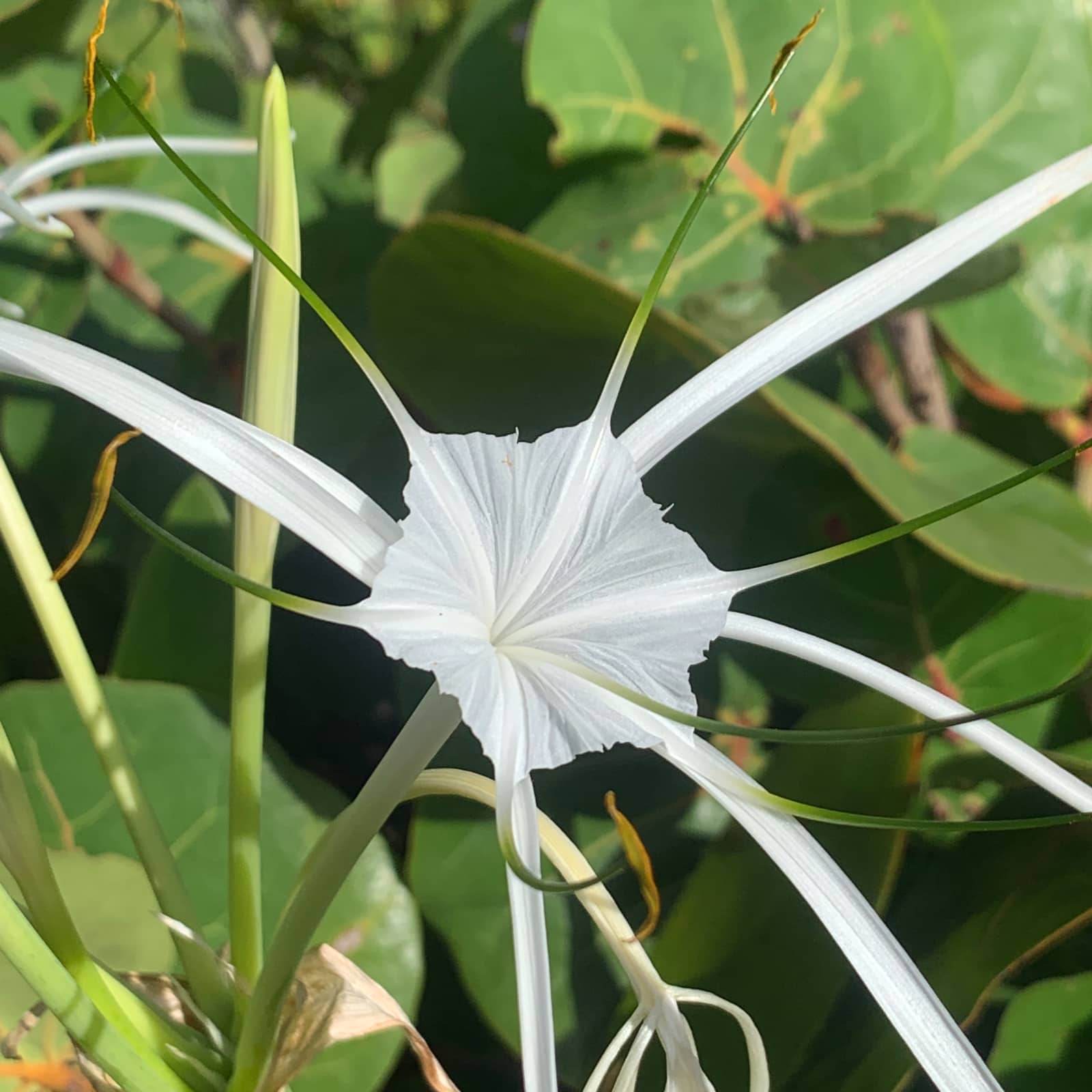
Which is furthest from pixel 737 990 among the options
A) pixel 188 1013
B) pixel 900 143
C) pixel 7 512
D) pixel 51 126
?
pixel 51 126

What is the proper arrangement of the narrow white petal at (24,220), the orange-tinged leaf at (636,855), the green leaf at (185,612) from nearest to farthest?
the orange-tinged leaf at (636,855)
the narrow white petal at (24,220)
the green leaf at (185,612)

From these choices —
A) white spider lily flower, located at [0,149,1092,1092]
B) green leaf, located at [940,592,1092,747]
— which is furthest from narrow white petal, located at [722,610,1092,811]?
green leaf, located at [940,592,1092,747]

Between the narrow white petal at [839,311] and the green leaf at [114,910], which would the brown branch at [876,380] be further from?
the green leaf at [114,910]

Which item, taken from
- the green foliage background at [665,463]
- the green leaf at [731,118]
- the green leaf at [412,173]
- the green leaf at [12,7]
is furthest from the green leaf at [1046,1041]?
the green leaf at [12,7]

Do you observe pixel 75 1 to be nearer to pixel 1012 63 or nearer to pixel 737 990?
pixel 1012 63

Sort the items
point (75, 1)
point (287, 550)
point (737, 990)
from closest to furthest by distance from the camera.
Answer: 1. point (737, 990)
2. point (287, 550)
3. point (75, 1)
